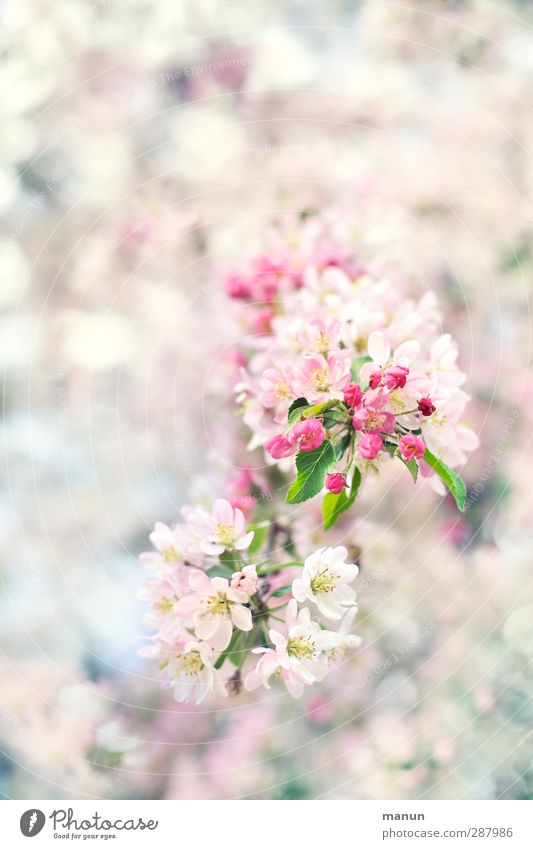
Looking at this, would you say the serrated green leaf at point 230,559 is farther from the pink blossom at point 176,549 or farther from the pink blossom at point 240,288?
the pink blossom at point 240,288

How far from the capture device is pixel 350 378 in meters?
0.88

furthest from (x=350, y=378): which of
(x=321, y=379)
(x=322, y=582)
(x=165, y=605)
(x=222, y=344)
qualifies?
(x=222, y=344)

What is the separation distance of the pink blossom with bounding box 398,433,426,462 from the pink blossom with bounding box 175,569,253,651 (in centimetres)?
24

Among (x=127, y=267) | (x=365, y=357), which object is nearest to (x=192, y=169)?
(x=127, y=267)

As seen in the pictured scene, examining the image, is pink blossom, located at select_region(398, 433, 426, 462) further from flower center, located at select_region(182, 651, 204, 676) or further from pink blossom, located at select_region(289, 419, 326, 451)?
flower center, located at select_region(182, 651, 204, 676)

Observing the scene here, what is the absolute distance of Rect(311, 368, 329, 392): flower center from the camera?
2.85 feet

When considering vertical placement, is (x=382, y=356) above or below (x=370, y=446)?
above

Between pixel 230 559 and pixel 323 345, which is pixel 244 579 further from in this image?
pixel 323 345

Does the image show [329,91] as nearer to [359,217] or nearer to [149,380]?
[359,217]

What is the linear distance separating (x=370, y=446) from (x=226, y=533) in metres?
0.21

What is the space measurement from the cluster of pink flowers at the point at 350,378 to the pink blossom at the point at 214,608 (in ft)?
0.54
